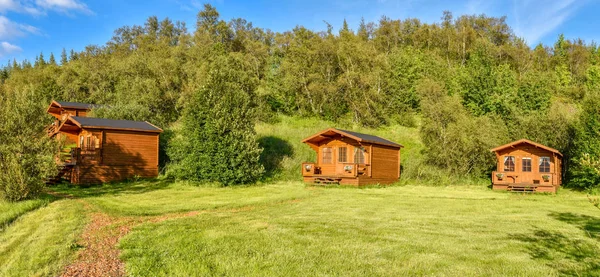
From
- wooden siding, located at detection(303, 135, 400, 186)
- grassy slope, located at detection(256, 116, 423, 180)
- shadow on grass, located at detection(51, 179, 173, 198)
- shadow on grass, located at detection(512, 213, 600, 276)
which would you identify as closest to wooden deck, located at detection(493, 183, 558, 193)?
grassy slope, located at detection(256, 116, 423, 180)

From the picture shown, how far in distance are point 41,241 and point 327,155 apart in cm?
1758

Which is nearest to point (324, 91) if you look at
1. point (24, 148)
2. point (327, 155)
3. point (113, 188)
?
point (327, 155)

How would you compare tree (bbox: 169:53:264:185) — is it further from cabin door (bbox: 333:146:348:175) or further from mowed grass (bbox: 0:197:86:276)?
mowed grass (bbox: 0:197:86:276)

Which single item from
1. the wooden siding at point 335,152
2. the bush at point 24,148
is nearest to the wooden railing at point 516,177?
the wooden siding at point 335,152

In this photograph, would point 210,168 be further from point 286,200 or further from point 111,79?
point 111,79

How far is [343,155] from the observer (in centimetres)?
2370

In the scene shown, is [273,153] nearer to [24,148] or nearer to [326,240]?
[24,148]

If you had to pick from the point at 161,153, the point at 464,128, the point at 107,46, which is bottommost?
the point at 161,153

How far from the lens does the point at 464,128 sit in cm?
2500

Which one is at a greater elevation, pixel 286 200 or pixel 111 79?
pixel 111 79

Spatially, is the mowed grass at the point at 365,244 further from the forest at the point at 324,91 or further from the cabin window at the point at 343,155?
the cabin window at the point at 343,155

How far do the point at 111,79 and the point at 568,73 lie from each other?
189 feet

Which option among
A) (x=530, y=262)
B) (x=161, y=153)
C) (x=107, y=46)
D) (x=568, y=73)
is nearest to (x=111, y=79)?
(x=107, y=46)

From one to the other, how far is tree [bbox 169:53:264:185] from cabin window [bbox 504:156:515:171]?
1374 cm
